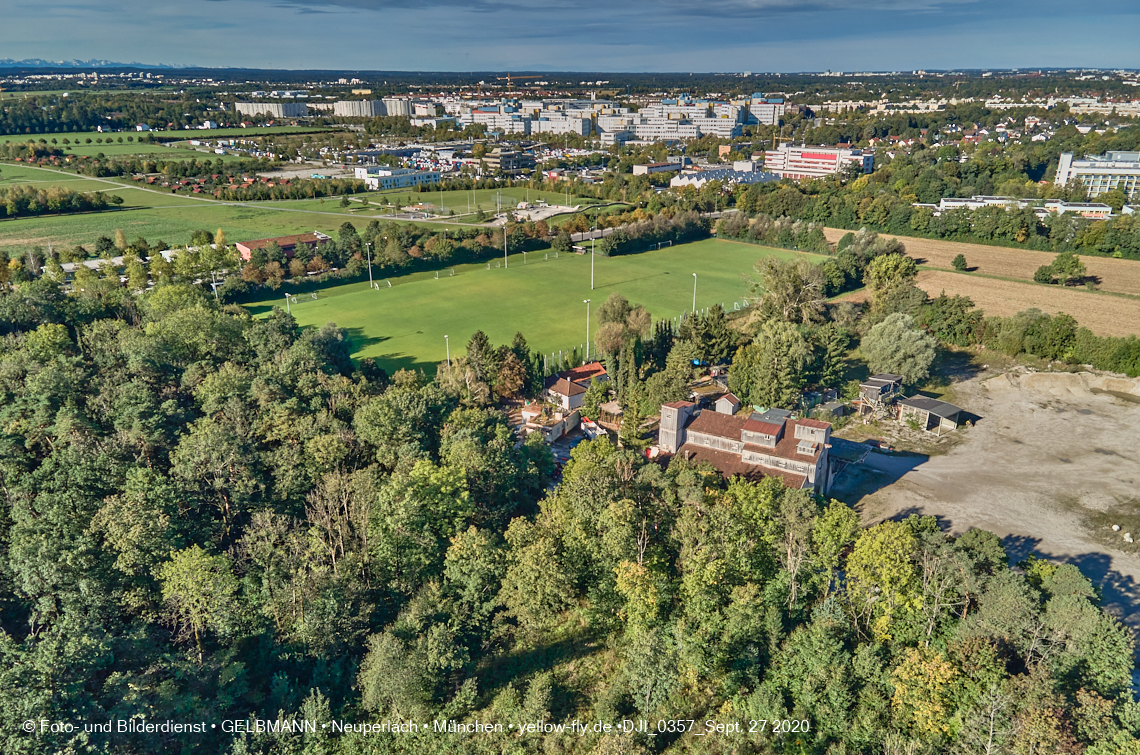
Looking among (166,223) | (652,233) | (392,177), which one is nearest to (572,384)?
(652,233)

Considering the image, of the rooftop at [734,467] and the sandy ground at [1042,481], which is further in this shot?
the rooftop at [734,467]

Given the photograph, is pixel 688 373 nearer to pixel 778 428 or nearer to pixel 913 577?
pixel 778 428

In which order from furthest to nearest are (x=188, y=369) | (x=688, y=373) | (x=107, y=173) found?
1. (x=107, y=173)
2. (x=688, y=373)
3. (x=188, y=369)

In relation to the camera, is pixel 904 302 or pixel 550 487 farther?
pixel 904 302

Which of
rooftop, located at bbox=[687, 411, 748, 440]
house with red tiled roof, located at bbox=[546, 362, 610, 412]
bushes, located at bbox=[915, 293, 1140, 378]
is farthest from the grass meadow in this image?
rooftop, located at bbox=[687, 411, 748, 440]

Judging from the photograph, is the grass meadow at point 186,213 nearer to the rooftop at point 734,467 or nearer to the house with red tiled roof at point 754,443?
the house with red tiled roof at point 754,443

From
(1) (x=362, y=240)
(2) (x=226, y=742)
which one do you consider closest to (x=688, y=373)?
(2) (x=226, y=742)

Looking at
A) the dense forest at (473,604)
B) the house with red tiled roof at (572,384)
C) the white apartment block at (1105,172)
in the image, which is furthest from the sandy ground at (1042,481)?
the white apartment block at (1105,172)
